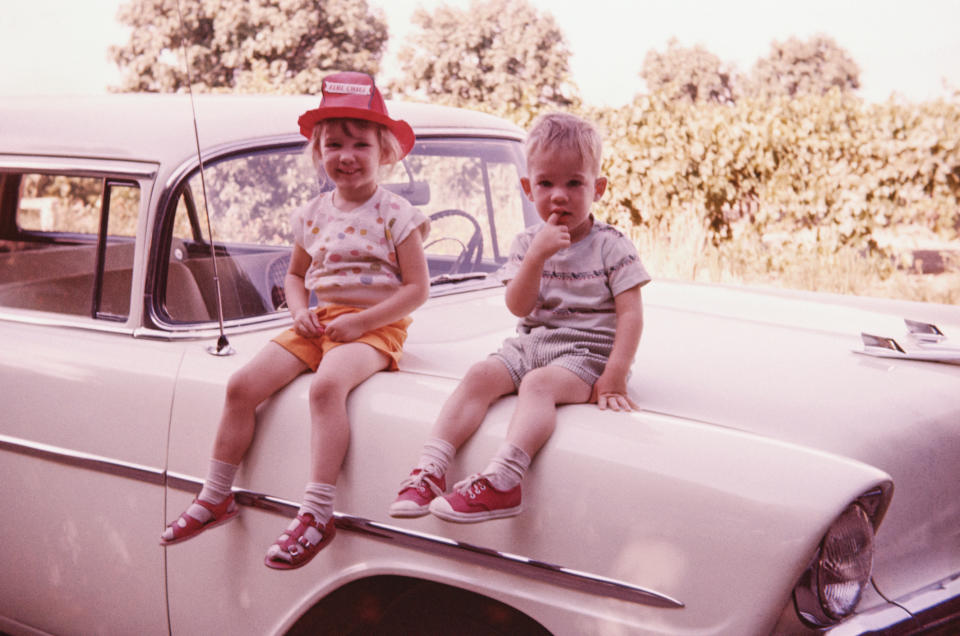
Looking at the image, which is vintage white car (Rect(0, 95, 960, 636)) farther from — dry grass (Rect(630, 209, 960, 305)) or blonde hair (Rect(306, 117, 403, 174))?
dry grass (Rect(630, 209, 960, 305))

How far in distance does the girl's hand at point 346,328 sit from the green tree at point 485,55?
29912 millimetres

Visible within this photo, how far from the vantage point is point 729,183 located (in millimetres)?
11656

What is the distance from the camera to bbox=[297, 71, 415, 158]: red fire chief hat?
8.18 ft

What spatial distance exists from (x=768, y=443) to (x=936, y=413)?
0.56 metres

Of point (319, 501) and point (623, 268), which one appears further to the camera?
point (623, 268)

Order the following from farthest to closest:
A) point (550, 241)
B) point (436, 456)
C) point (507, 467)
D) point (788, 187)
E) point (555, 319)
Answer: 1. point (788, 187)
2. point (555, 319)
3. point (550, 241)
4. point (436, 456)
5. point (507, 467)

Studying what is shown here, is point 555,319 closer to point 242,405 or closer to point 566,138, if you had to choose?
point 566,138

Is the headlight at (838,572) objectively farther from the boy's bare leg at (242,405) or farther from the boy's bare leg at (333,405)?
the boy's bare leg at (242,405)

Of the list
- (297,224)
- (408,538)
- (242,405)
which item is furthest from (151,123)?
(408,538)

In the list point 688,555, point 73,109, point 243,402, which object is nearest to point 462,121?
point 73,109

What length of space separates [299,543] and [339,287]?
2.54 ft

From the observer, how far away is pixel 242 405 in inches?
87.4

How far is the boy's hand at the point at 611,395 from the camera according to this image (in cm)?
199

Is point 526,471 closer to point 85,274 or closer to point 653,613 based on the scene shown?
point 653,613
